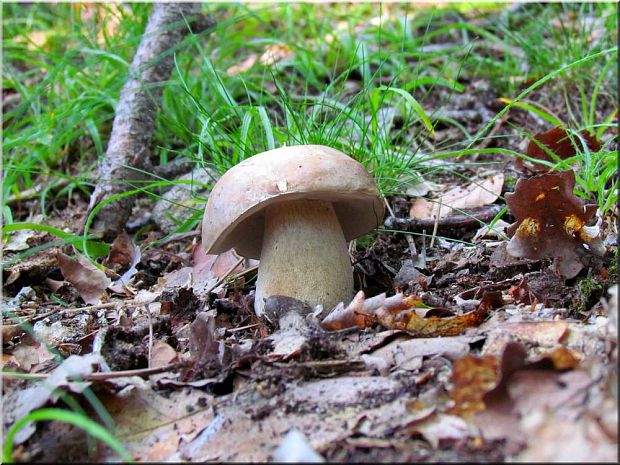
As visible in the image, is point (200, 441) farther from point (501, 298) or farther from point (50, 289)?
point (50, 289)

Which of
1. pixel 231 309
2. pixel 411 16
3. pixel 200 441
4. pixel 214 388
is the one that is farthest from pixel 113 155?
pixel 411 16

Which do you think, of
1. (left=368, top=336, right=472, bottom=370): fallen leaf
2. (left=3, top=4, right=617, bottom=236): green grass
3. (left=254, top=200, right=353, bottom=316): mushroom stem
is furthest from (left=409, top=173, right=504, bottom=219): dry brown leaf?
(left=368, top=336, right=472, bottom=370): fallen leaf

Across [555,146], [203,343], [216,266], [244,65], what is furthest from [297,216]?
[244,65]

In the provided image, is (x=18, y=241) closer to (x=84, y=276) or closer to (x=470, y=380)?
(x=84, y=276)

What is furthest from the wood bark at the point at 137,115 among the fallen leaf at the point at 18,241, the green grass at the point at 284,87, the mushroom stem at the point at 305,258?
the mushroom stem at the point at 305,258

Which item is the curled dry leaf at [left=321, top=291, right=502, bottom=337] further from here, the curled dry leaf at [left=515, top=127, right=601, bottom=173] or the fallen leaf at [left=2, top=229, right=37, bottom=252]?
the fallen leaf at [left=2, top=229, right=37, bottom=252]
